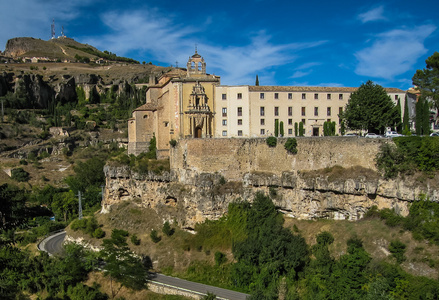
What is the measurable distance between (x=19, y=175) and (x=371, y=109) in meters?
61.4

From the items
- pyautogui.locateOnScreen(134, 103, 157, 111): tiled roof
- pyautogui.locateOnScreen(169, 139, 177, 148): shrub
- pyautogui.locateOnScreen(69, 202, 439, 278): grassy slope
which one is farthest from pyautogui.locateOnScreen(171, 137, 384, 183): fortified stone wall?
pyautogui.locateOnScreen(134, 103, 157, 111): tiled roof

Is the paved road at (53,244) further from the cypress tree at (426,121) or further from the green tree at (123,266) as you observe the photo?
the cypress tree at (426,121)

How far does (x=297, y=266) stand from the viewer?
32.0m

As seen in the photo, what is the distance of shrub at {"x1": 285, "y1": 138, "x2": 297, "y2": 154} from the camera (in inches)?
1454

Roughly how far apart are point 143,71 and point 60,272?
99.0 metres

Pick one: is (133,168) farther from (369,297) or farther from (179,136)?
(369,297)

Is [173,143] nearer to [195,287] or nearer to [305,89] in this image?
A: [195,287]

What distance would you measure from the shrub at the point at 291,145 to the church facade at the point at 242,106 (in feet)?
19.8

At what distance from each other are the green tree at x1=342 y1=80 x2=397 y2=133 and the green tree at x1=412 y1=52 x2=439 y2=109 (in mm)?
5247

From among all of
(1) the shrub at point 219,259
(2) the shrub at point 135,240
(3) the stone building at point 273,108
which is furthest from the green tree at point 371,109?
(2) the shrub at point 135,240

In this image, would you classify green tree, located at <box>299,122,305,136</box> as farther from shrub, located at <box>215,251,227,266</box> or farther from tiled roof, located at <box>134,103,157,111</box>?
tiled roof, located at <box>134,103,157,111</box>

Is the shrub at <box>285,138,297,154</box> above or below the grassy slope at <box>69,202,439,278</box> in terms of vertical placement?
above

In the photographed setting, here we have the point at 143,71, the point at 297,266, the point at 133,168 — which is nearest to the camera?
the point at 297,266

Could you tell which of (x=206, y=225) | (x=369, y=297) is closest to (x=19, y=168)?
(x=206, y=225)
